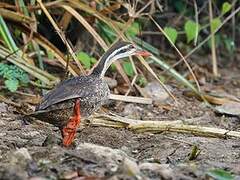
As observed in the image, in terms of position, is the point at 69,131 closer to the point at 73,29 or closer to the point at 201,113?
the point at 201,113

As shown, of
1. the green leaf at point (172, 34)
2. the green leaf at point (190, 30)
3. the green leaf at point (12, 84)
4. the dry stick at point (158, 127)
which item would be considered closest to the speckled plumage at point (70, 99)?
the dry stick at point (158, 127)

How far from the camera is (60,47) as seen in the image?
6.54 metres

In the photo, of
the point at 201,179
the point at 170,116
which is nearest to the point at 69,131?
the point at 201,179

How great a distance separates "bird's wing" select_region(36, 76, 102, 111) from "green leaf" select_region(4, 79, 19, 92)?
0.89m

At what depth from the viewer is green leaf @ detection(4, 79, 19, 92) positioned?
5173mm

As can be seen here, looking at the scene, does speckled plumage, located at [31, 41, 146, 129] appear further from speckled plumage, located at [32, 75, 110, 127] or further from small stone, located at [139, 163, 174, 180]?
small stone, located at [139, 163, 174, 180]

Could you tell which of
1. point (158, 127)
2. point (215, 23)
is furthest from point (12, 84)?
point (215, 23)

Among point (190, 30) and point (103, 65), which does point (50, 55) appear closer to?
point (103, 65)

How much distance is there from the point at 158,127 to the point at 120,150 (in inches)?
31.6

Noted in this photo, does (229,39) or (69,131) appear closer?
(69,131)

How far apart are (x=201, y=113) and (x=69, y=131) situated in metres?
1.85

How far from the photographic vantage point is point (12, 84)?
5211mm

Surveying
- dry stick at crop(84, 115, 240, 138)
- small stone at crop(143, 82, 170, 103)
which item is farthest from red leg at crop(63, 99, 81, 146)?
small stone at crop(143, 82, 170, 103)

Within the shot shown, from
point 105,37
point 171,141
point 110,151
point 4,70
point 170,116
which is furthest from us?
point 105,37
